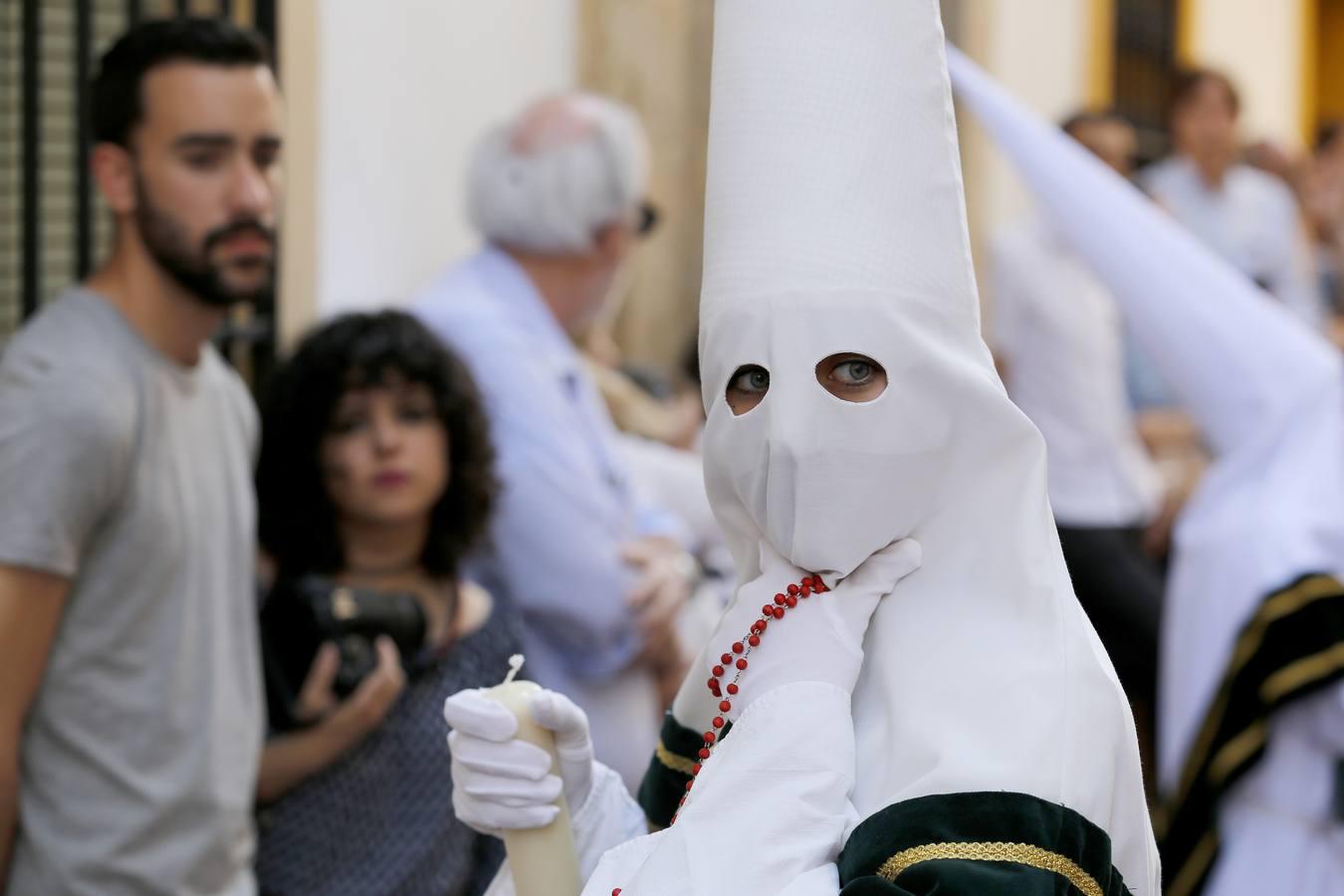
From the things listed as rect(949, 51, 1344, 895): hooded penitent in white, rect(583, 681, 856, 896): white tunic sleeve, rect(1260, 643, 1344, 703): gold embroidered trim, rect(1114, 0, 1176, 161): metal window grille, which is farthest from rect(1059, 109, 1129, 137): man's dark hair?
rect(583, 681, 856, 896): white tunic sleeve

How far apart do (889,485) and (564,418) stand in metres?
1.91

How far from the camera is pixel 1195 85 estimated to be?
26.6 ft

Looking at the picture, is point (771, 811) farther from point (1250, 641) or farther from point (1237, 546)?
point (1237, 546)

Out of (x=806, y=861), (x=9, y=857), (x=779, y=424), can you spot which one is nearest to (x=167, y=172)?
(x=9, y=857)

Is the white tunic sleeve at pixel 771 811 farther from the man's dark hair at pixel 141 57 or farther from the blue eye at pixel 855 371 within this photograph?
the man's dark hair at pixel 141 57

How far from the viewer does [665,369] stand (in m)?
6.29

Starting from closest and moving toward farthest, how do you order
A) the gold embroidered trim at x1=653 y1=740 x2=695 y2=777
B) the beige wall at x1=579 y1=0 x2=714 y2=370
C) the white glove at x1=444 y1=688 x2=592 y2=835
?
the white glove at x1=444 y1=688 x2=592 y2=835 < the gold embroidered trim at x1=653 y1=740 x2=695 y2=777 < the beige wall at x1=579 y1=0 x2=714 y2=370

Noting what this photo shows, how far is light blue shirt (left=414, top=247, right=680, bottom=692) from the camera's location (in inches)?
138

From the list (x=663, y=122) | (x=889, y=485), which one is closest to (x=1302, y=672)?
(x=889, y=485)

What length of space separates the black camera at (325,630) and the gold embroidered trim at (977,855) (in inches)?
60.3

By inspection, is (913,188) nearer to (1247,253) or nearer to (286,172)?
(286,172)

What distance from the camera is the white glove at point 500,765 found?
183cm

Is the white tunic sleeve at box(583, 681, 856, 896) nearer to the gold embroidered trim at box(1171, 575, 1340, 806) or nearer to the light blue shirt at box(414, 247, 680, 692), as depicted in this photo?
the light blue shirt at box(414, 247, 680, 692)

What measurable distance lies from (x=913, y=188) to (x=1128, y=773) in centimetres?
59
